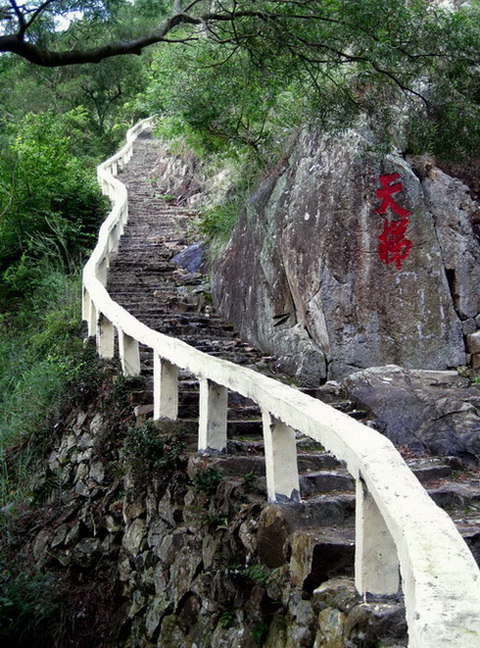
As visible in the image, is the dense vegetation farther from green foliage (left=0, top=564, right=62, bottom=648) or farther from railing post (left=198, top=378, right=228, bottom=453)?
railing post (left=198, top=378, right=228, bottom=453)

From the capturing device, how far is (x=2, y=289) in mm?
12156

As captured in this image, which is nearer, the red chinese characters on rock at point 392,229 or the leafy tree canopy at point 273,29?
the leafy tree canopy at point 273,29

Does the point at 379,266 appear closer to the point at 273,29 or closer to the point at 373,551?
the point at 273,29

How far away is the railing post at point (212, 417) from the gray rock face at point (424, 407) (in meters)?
2.22

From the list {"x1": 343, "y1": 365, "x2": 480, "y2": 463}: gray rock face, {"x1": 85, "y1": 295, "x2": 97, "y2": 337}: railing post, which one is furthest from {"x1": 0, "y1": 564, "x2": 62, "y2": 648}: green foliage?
{"x1": 85, "y1": 295, "x2": 97, "y2": 337}: railing post

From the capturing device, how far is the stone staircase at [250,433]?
3.42m

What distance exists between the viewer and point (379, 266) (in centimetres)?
749

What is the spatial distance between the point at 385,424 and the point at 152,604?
3007mm

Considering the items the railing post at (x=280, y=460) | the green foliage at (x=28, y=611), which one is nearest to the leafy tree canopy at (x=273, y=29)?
the railing post at (x=280, y=460)

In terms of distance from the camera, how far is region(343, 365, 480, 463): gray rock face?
5.94m

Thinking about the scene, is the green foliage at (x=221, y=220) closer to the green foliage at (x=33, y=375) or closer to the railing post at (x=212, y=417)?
the green foliage at (x=33, y=375)

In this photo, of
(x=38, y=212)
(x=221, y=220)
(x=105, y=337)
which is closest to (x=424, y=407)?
(x=105, y=337)

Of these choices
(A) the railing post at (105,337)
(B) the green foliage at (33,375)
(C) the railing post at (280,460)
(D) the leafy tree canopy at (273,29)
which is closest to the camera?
(C) the railing post at (280,460)

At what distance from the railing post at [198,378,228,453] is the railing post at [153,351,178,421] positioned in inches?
28.1
